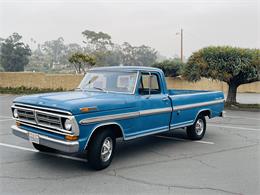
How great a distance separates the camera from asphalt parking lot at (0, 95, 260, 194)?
15.6 ft

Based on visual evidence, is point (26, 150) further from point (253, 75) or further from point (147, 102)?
point (253, 75)

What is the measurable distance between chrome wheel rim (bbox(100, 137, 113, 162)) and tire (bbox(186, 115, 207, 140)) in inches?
121

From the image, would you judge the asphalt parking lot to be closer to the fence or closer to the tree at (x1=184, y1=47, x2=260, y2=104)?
the tree at (x1=184, y1=47, x2=260, y2=104)

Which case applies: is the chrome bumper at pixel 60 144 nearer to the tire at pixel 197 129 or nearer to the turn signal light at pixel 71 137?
the turn signal light at pixel 71 137

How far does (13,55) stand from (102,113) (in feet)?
143

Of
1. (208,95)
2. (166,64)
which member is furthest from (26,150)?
(166,64)

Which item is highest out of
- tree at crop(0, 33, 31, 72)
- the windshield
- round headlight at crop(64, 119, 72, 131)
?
tree at crop(0, 33, 31, 72)

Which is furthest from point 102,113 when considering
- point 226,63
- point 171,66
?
point 171,66

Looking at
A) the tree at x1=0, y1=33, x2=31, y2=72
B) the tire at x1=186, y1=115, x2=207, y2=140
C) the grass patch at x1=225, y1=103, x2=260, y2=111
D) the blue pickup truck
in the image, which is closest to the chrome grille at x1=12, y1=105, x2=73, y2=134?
the blue pickup truck

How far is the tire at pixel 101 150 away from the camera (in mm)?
5438

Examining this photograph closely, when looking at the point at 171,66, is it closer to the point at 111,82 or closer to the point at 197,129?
the point at 197,129

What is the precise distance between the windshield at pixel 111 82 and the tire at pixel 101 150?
120 centimetres

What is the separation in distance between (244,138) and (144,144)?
3.14m

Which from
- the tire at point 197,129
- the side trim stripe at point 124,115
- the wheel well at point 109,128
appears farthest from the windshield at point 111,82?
the tire at point 197,129
